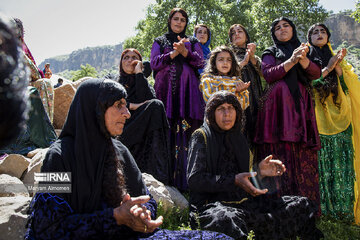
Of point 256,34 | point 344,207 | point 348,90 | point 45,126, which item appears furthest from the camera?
point 256,34

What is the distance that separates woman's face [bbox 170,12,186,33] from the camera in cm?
504

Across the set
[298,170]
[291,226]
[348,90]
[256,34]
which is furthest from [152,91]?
[256,34]

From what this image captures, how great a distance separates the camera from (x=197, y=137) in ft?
10.4

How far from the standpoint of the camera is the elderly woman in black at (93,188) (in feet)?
6.26

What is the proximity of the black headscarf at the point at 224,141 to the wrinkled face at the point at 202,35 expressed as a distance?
2.56m

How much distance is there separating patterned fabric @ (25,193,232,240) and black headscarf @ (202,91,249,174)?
1.15 meters

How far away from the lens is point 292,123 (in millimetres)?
4141

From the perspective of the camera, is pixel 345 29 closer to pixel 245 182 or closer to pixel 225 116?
pixel 225 116

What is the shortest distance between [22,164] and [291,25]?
12.9 ft

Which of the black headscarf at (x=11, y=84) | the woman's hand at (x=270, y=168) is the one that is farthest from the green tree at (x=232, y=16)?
A: the black headscarf at (x=11, y=84)

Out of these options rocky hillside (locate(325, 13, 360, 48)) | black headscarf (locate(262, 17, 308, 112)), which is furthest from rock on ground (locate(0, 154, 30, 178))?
rocky hillside (locate(325, 13, 360, 48))

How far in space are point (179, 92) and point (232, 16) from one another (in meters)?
15.6

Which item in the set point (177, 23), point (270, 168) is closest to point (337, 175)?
point (270, 168)

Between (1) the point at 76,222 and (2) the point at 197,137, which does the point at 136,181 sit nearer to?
(1) the point at 76,222
